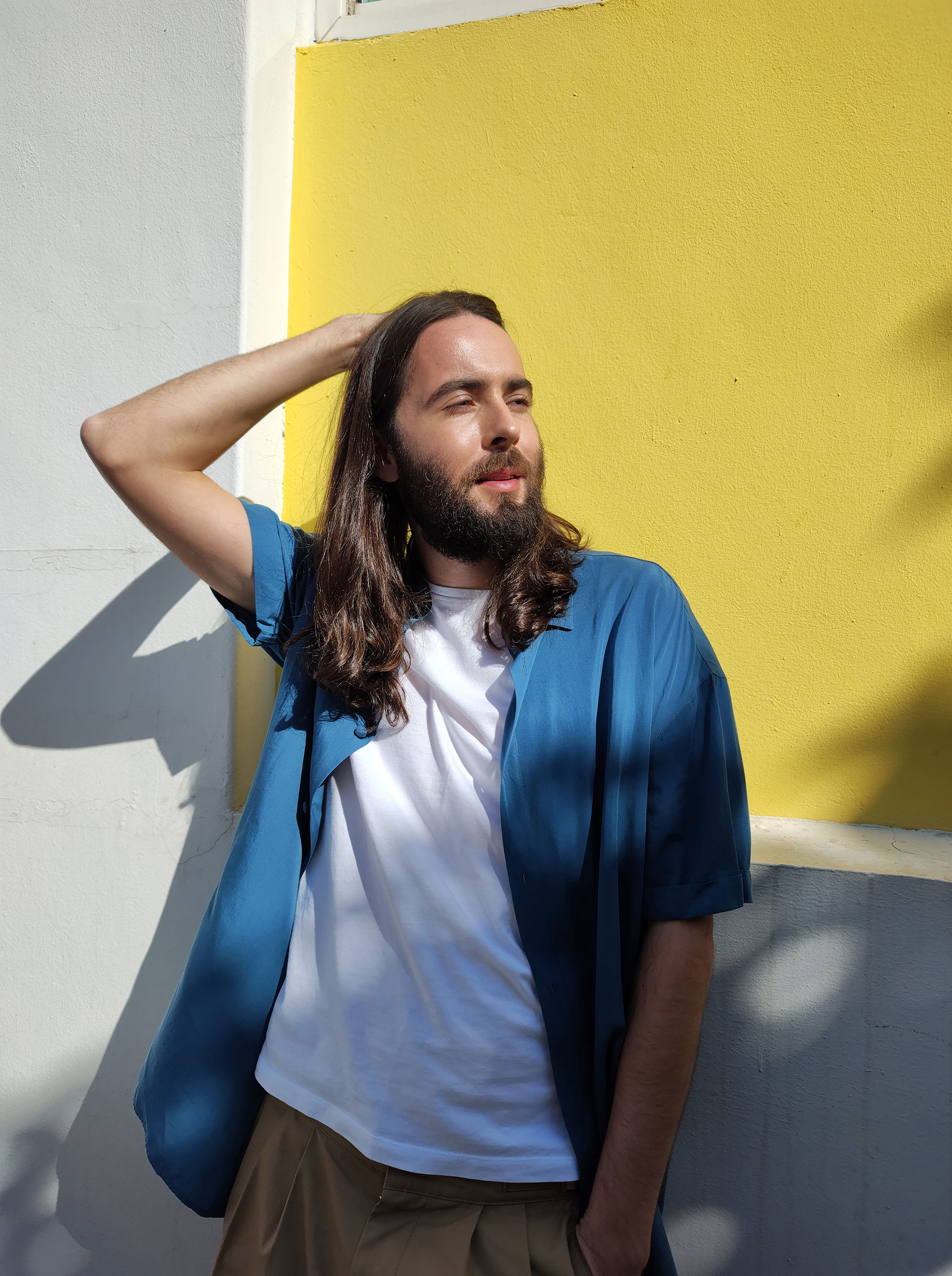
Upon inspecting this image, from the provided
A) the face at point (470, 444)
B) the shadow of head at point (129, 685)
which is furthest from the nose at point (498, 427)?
the shadow of head at point (129, 685)

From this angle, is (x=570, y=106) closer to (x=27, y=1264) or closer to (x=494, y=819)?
(x=494, y=819)

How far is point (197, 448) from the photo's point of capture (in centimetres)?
173

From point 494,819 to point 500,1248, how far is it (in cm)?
64

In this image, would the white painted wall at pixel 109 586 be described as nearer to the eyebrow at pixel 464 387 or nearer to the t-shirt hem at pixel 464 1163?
the eyebrow at pixel 464 387

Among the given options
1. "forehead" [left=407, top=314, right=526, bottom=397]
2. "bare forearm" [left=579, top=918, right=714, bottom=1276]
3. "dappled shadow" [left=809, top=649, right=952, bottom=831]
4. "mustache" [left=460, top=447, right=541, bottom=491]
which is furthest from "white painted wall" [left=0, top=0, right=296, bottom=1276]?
"dappled shadow" [left=809, top=649, right=952, bottom=831]

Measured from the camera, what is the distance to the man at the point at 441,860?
1.36 meters

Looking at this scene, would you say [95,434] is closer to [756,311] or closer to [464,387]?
[464,387]

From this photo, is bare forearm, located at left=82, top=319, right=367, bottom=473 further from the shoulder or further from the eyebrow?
the shoulder

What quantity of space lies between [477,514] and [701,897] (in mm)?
776

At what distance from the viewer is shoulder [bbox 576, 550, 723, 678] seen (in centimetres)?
146

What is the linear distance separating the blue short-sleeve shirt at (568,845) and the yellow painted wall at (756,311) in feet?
1.67

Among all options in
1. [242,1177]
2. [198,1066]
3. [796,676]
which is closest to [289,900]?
[198,1066]

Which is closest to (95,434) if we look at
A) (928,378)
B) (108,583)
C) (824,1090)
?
(108,583)

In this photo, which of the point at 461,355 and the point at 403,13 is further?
the point at 403,13
